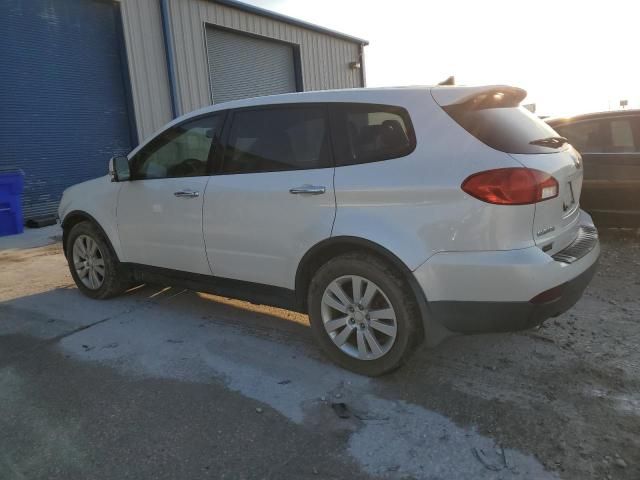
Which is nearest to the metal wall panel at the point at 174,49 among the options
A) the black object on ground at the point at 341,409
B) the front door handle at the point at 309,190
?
the front door handle at the point at 309,190

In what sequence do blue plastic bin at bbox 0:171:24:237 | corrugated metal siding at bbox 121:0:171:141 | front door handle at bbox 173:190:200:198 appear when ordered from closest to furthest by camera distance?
1. front door handle at bbox 173:190:200:198
2. blue plastic bin at bbox 0:171:24:237
3. corrugated metal siding at bbox 121:0:171:141

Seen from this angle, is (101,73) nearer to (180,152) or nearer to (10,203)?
(10,203)

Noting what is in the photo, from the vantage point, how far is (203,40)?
12.7 m

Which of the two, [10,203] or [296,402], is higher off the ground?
[10,203]

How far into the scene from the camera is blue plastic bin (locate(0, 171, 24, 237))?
27.7ft

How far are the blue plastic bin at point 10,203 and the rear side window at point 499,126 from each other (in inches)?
310

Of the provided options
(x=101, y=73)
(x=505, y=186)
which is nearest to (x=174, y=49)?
(x=101, y=73)

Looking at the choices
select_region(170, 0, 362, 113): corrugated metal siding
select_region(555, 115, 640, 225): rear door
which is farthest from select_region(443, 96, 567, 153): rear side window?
select_region(170, 0, 362, 113): corrugated metal siding

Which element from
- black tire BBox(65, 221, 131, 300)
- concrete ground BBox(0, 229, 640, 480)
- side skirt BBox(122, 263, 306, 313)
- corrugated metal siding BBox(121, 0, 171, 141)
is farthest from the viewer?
corrugated metal siding BBox(121, 0, 171, 141)

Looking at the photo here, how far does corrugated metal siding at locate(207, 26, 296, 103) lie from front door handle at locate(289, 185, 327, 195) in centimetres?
1075

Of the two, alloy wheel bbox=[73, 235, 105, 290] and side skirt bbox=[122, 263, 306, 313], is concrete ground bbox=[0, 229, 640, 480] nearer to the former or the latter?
side skirt bbox=[122, 263, 306, 313]

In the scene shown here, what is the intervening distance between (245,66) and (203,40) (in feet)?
6.16

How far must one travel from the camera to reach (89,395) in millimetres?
3154

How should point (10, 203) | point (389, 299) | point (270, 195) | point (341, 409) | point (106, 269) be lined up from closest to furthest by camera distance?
point (341, 409)
point (389, 299)
point (270, 195)
point (106, 269)
point (10, 203)
